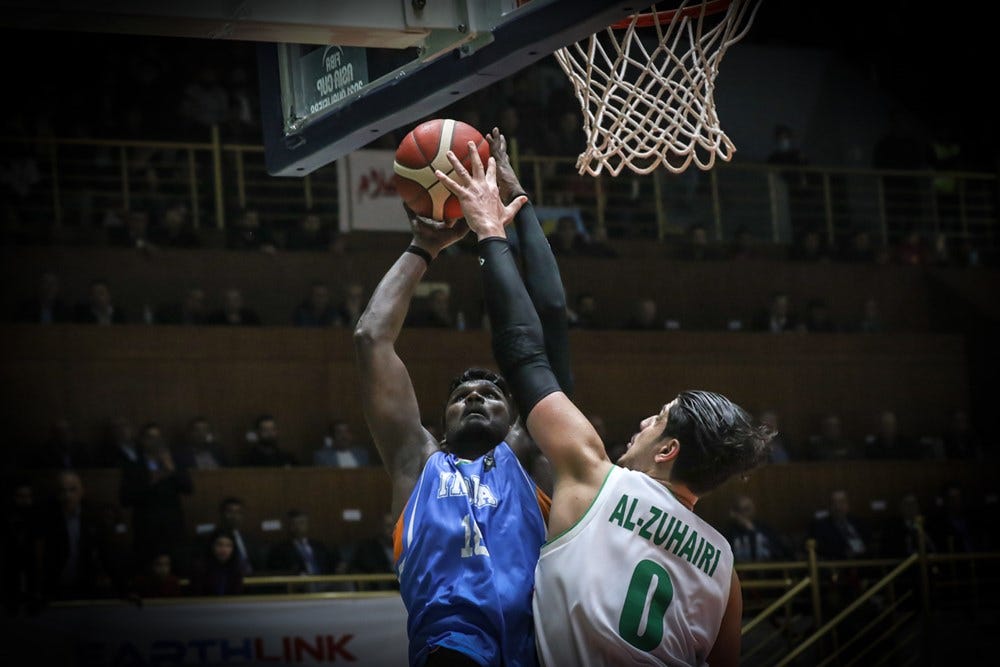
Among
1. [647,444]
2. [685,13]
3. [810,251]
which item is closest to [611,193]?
[810,251]

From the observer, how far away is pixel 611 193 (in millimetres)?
13992

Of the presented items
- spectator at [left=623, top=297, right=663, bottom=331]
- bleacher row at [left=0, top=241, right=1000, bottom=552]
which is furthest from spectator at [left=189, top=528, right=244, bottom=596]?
spectator at [left=623, top=297, right=663, bottom=331]

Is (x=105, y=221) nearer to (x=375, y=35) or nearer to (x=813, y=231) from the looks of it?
(x=813, y=231)

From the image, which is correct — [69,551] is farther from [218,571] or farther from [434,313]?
[434,313]

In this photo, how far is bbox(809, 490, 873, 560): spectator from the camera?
11.2 metres

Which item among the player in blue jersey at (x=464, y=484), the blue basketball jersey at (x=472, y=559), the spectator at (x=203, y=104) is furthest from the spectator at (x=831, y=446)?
the blue basketball jersey at (x=472, y=559)

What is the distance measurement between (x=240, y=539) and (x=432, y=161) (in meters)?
6.40

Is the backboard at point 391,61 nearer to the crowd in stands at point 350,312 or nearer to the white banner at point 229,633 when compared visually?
the white banner at point 229,633

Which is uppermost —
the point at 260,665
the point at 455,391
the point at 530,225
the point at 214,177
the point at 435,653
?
the point at 214,177

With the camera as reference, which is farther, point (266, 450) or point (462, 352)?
point (462, 352)

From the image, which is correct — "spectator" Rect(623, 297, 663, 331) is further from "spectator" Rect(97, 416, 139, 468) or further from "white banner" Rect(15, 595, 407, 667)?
"white banner" Rect(15, 595, 407, 667)

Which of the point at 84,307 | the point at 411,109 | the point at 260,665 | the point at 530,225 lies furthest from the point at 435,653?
the point at 84,307

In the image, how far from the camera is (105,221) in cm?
1201

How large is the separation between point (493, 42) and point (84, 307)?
320 inches
